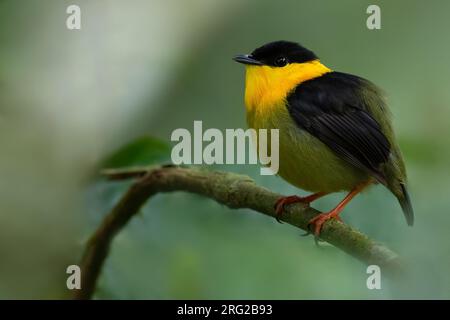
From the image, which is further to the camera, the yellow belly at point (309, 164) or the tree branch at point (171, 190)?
the yellow belly at point (309, 164)

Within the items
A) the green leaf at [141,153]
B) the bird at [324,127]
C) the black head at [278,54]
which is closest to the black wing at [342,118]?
the bird at [324,127]

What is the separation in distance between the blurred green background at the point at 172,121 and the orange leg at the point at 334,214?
0.10 ft

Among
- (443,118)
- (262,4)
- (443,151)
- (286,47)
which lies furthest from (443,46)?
(262,4)

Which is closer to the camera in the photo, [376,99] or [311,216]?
[311,216]

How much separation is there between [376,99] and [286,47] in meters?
0.37

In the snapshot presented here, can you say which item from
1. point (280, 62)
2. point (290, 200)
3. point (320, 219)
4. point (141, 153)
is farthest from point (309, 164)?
point (141, 153)

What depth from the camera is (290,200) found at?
A: 2.00 metres

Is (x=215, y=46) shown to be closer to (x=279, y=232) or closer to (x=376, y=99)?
(x=376, y=99)

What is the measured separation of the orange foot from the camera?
5.74 ft

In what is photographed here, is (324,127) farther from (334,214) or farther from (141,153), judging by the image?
(141,153)

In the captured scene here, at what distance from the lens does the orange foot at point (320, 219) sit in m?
1.75

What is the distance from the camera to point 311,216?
193 centimetres

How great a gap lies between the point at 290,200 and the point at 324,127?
26 centimetres

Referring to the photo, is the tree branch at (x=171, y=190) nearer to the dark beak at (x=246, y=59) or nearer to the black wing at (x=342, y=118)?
the black wing at (x=342, y=118)
